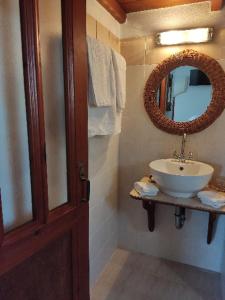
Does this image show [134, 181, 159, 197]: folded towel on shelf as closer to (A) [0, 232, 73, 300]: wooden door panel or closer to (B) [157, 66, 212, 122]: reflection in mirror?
(B) [157, 66, 212, 122]: reflection in mirror

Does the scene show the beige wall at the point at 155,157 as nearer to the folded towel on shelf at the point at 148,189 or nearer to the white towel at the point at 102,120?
the folded towel on shelf at the point at 148,189

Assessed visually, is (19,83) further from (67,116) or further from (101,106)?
(101,106)

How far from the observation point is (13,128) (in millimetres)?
852

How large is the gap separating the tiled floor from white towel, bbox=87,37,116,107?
1468mm

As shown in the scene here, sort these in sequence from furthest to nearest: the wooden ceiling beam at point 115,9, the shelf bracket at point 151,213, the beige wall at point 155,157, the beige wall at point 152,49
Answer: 1. the shelf bracket at point 151,213
2. the beige wall at point 155,157
3. the beige wall at point 152,49
4. the wooden ceiling beam at point 115,9

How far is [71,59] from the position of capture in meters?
0.96

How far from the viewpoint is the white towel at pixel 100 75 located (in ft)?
4.30

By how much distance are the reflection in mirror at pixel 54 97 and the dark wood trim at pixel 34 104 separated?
12 centimetres

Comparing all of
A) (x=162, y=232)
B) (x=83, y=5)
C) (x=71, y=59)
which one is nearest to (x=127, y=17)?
(x=83, y=5)

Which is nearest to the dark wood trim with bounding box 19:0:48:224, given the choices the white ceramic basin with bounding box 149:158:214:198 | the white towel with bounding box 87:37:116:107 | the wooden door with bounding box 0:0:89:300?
the wooden door with bounding box 0:0:89:300

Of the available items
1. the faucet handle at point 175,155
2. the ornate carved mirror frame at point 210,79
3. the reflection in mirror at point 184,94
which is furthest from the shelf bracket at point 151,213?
the reflection in mirror at point 184,94

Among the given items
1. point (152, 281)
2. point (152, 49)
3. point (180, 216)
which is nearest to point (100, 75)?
Answer: point (152, 49)

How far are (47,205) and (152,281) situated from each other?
1463 mm

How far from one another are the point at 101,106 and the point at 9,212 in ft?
2.74
